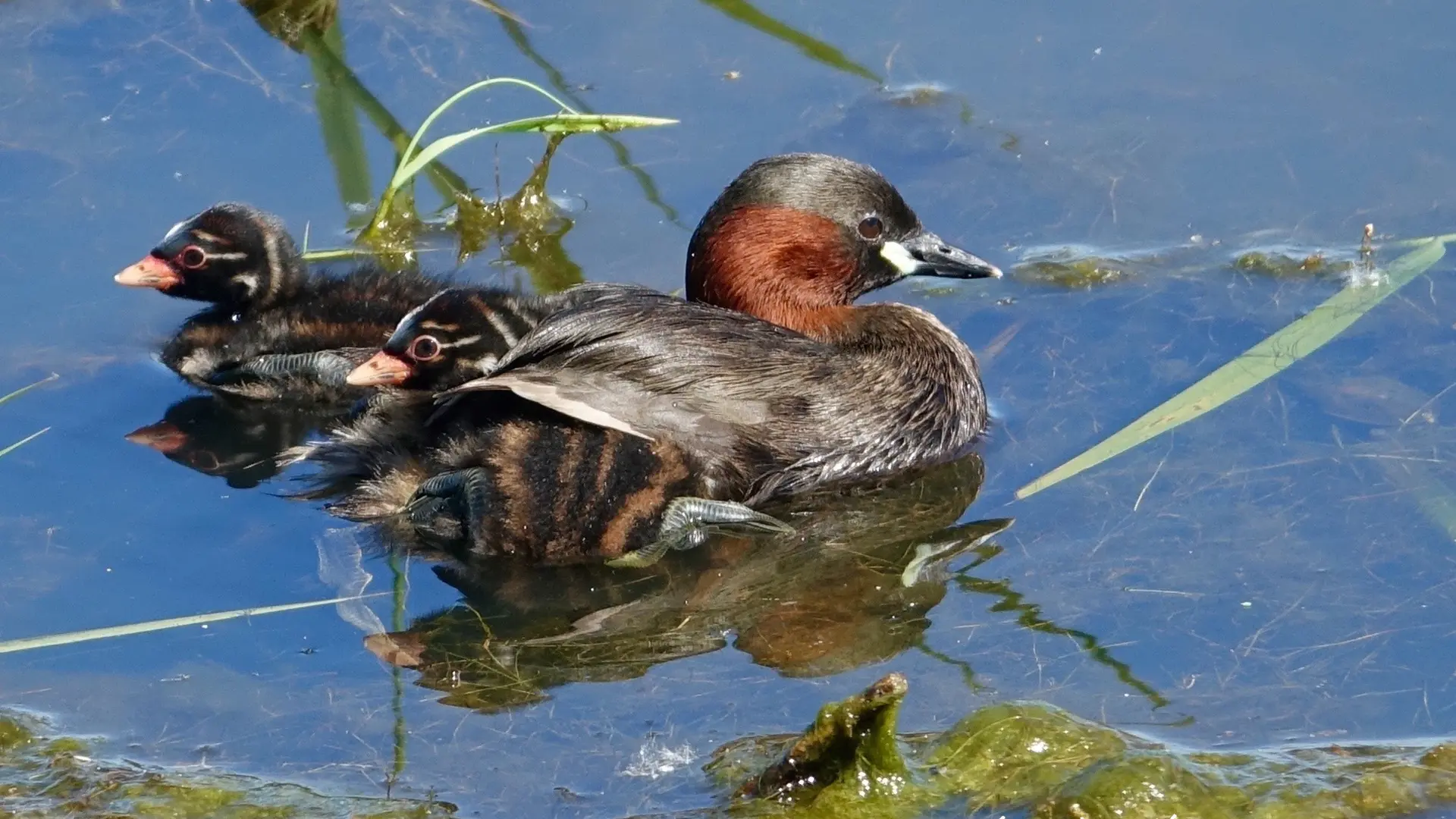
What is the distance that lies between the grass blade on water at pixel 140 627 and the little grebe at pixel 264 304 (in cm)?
128

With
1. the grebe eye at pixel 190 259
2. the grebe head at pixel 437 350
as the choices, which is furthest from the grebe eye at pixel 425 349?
the grebe eye at pixel 190 259

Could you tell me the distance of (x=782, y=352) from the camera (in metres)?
6.20

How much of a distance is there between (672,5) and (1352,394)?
3.60 m

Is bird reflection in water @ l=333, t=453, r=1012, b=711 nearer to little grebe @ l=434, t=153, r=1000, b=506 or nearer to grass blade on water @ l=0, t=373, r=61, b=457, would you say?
little grebe @ l=434, t=153, r=1000, b=506

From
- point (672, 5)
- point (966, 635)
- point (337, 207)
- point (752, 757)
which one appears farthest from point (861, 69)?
point (752, 757)

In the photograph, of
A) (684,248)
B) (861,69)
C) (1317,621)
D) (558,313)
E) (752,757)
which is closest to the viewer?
(752,757)

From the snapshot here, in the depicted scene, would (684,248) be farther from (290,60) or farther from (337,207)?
(290,60)

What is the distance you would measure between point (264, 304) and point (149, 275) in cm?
39

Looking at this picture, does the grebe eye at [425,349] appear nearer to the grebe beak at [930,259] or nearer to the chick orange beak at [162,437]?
the chick orange beak at [162,437]

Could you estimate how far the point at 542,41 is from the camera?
8406 mm

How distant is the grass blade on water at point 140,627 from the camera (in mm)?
5258

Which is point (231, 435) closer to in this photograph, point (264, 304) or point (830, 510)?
point (264, 304)

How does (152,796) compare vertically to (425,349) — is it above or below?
below

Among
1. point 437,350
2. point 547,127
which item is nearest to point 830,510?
point 437,350
